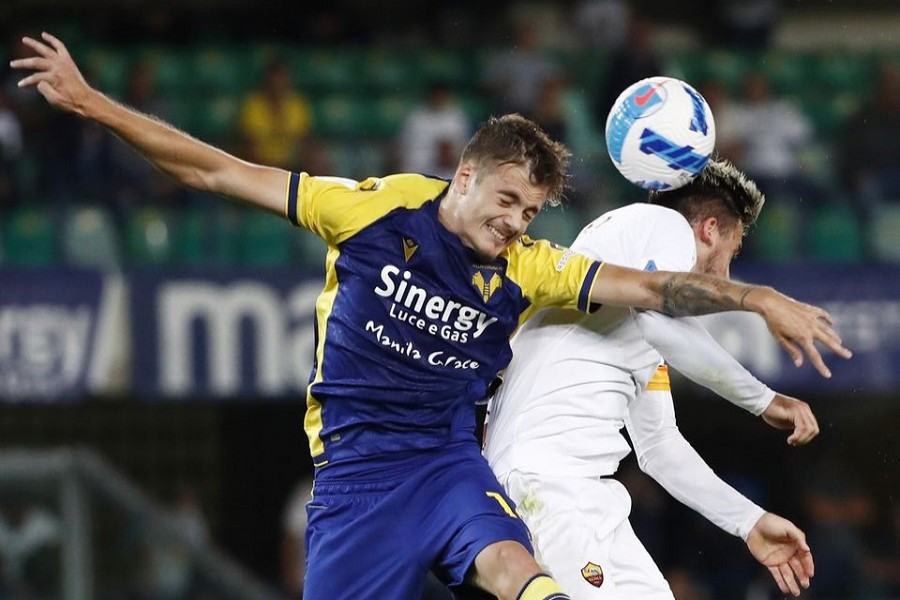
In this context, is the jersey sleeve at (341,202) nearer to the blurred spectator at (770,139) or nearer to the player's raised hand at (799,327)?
the player's raised hand at (799,327)

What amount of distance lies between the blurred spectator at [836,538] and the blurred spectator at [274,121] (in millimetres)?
4434

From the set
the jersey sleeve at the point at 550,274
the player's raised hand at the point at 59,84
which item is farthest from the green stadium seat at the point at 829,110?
the player's raised hand at the point at 59,84

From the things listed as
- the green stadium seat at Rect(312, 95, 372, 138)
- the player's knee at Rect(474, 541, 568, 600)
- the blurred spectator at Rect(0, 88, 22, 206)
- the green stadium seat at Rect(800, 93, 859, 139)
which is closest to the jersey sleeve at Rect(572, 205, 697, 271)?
the player's knee at Rect(474, 541, 568, 600)

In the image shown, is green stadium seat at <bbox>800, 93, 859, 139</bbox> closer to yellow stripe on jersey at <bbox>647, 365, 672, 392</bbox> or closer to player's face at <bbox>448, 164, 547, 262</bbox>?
yellow stripe on jersey at <bbox>647, 365, 672, 392</bbox>

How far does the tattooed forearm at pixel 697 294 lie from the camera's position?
13.2ft

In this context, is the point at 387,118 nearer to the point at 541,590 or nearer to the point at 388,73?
the point at 388,73

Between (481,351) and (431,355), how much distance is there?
5.7 inches

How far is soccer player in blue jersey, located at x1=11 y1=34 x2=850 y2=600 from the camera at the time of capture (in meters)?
4.21

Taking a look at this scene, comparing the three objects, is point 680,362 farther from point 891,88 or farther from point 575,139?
point 891,88

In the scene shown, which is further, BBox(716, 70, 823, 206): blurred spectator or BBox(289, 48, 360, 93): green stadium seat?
BBox(289, 48, 360, 93): green stadium seat

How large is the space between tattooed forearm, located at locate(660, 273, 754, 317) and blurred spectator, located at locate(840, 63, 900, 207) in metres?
7.02

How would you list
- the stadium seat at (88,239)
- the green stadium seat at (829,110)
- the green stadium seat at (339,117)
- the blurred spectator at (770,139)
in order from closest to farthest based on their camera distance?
the stadium seat at (88,239), the blurred spectator at (770,139), the green stadium seat at (339,117), the green stadium seat at (829,110)

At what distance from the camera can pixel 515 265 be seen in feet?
14.2

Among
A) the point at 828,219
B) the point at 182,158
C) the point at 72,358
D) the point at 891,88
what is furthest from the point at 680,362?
the point at 891,88
